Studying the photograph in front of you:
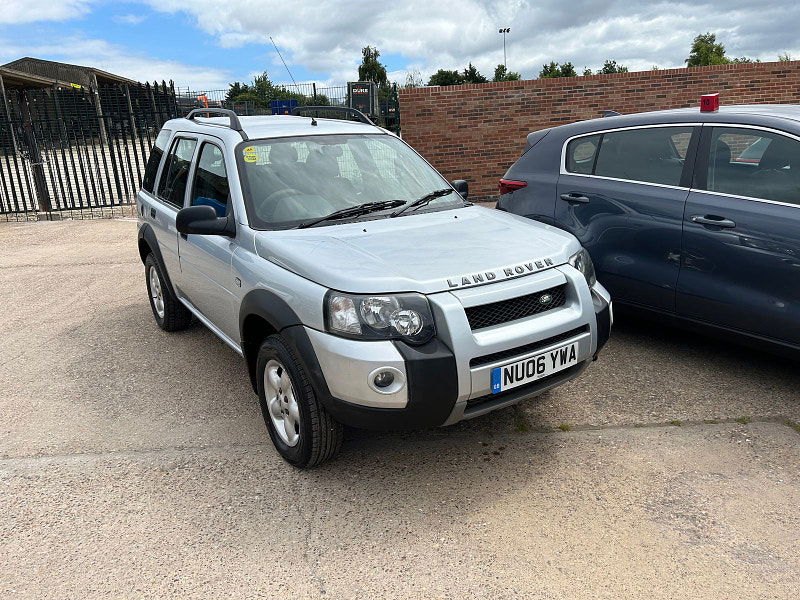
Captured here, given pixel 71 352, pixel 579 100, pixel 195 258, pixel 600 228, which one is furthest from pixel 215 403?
pixel 579 100

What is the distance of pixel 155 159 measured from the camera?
5211mm

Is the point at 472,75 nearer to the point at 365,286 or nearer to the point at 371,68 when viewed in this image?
the point at 371,68

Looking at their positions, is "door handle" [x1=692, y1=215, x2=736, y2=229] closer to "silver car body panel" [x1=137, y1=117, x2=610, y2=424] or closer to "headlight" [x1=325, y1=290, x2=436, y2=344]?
"silver car body panel" [x1=137, y1=117, x2=610, y2=424]

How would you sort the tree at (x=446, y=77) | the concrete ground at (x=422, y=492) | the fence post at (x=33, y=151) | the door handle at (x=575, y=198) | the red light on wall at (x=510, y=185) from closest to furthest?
the concrete ground at (x=422, y=492) < the door handle at (x=575, y=198) < the red light on wall at (x=510, y=185) < the fence post at (x=33, y=151) < the tree at (x=446, y=77)

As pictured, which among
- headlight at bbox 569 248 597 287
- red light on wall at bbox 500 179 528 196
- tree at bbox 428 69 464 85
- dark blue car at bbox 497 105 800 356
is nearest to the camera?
headlight at bbox 569 248 597 287

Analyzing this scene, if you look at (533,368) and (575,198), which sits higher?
(575,198)

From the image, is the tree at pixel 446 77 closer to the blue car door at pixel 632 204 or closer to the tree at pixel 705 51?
the tree at pixel 705 51

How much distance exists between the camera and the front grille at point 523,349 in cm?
273

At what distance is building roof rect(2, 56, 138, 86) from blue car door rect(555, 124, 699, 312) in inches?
1795

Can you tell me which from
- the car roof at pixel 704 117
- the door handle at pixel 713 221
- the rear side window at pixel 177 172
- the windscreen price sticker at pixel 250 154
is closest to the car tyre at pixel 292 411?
the windscreen price sticker at pixel 250 154

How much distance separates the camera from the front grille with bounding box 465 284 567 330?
2.79 meters

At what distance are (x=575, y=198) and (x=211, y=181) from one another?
262 centimetres

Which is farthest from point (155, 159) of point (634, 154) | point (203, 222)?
point (634, 154)

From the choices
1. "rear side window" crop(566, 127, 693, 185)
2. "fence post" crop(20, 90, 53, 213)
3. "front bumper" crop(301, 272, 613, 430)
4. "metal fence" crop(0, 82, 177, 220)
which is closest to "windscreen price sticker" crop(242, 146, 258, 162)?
"front bumper" crop(301, 272, 613, 430)
